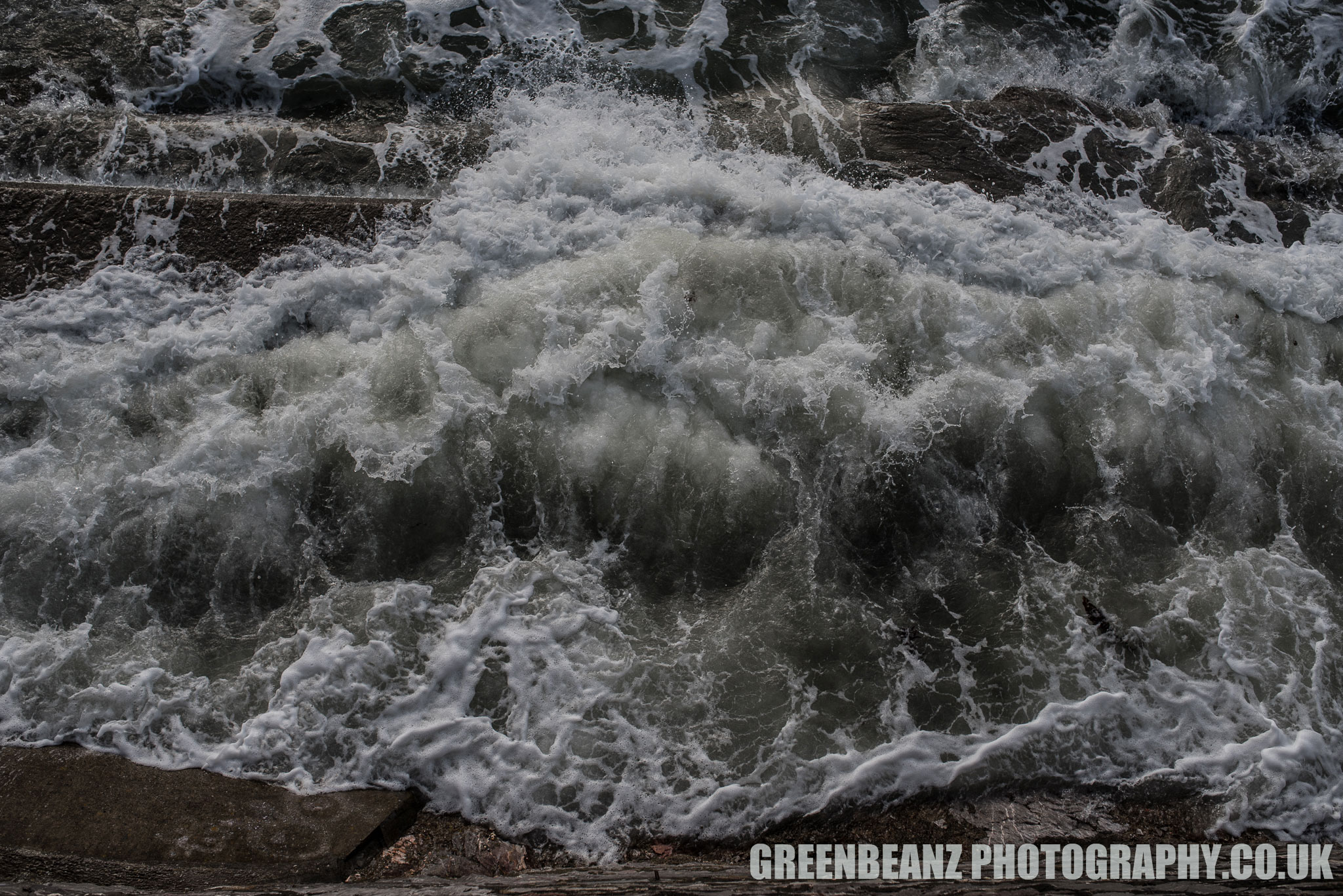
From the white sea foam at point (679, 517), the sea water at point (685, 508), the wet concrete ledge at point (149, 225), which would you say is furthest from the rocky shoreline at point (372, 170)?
the white sea foam at point (679, 517)

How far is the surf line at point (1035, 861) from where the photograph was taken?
4.33m

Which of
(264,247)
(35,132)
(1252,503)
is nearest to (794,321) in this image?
(1252,503)

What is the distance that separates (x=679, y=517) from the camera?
5.57 metres

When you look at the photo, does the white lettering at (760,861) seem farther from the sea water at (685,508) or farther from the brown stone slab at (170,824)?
the brown stone slab at (170,824)

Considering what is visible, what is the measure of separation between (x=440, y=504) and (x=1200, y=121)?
9.41m

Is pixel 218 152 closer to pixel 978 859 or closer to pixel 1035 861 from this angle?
pixel 978 859

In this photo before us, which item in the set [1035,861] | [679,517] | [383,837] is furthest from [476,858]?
[1035,861]

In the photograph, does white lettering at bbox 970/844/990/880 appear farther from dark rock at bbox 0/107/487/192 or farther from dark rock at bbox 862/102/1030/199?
dark rock at bbox 0/107/487/192

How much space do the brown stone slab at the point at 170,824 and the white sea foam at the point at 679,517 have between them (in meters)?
0.15

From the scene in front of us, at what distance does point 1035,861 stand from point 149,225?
8.17 meters

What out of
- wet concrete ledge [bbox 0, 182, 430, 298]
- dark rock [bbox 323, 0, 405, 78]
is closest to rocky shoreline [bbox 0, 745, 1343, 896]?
wet concrete ledge [bbox 0, 182, 430, 298]

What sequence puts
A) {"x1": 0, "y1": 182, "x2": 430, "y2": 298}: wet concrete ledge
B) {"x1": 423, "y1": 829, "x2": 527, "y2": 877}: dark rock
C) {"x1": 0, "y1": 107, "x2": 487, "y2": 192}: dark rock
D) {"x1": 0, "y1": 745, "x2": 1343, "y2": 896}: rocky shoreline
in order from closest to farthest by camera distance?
1. {"x1": 0, "y1": 745, "x2": 1343, "y2": 896}: rocky shoreline
2. {"x1": 423, "y1": 829, "x2": 527, "y2": 877}: dark rock
3. {"x1": 0, "y1": 182, "x2": 430, "y2": 298}: wet concrete ledge
4. {"x1": 0, "y1": 107, "x2": 487, "y2": 192}: dark rock

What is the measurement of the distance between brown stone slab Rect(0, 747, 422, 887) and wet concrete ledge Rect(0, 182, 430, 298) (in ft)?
12.9

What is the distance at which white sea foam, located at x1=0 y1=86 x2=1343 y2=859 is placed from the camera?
487 cm
